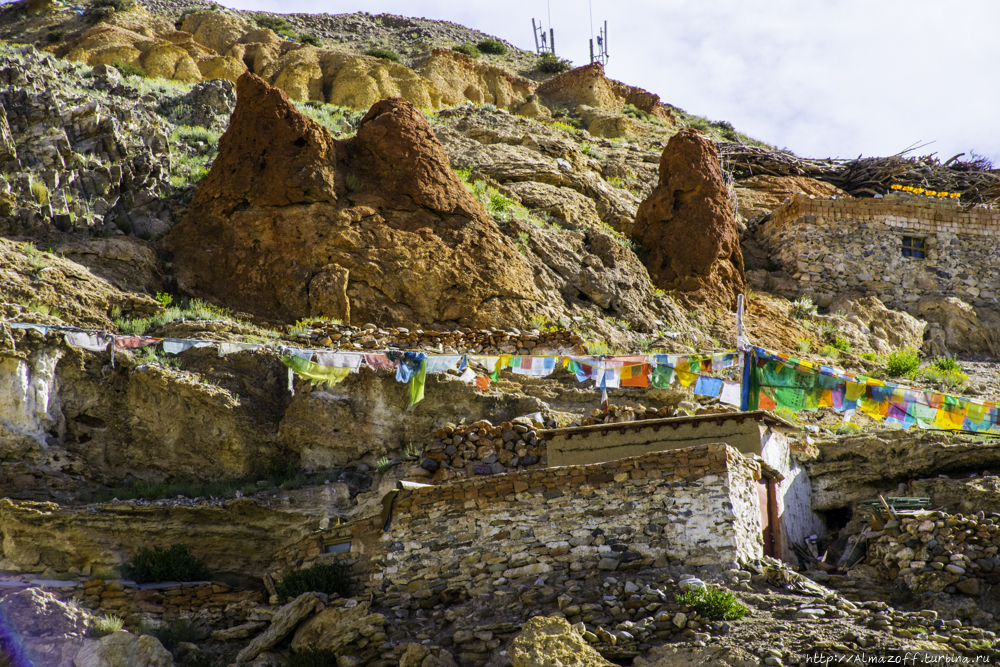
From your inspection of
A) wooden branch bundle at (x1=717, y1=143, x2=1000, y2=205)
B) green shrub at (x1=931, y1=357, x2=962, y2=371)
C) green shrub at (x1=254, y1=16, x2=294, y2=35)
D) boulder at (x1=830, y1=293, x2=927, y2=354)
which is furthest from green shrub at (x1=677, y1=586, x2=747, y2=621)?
green shrub at (x1=254, y1=16, x2=294, y2=35)

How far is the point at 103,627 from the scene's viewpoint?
9891 millimetres

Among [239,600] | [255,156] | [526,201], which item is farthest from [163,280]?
[526,201]

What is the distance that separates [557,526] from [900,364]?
10572 millimetres

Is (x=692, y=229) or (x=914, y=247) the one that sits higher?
(x=692, y=229)

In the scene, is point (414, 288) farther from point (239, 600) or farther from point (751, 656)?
point (751, 656)

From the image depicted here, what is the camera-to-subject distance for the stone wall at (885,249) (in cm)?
2206

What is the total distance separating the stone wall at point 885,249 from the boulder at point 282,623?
14944 millimetres

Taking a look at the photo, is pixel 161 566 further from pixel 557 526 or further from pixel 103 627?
pixel 557 526

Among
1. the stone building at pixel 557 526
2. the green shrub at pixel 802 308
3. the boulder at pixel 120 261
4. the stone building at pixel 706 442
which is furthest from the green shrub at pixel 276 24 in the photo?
the stone building at pixel 557 526

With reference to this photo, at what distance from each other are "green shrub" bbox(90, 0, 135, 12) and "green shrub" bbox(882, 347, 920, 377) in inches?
1278

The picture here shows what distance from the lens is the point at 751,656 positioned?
8227mm

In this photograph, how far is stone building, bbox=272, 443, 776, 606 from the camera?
10.2 m

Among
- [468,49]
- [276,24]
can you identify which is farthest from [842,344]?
[276,24]

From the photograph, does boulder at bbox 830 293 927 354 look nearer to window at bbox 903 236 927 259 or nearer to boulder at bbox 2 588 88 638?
window at bbox 903 236 927 259
